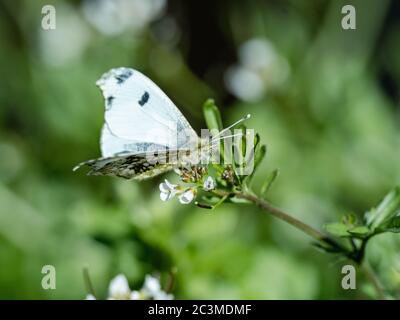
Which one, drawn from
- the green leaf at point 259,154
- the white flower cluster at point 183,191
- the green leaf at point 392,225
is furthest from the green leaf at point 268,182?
the green leaf at point 392,225

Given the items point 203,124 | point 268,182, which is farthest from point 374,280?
point 203,124

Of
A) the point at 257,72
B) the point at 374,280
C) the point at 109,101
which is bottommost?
the point at 374,280

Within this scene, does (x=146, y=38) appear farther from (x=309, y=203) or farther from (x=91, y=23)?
(x=309, y=203)

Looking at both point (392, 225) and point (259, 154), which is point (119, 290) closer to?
point (259, 154)

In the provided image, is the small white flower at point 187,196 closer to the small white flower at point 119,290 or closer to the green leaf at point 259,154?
the green leaf at point 259,154

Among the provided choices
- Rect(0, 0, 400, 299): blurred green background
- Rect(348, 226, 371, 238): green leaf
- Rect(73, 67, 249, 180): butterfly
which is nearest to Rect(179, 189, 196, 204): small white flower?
Rect(73, 67, 249, 180): butterfly

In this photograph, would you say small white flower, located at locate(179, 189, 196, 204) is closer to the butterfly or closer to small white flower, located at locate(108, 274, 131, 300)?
the butterfly
